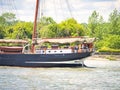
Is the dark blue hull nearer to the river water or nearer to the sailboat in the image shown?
the sailboat

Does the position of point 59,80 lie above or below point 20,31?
below

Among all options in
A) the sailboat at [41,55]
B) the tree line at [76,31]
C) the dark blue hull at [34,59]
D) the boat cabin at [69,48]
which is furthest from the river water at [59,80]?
the tree line at [76,31]

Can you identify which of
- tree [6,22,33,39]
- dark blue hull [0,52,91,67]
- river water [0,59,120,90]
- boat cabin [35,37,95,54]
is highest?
tree [6,22,33,39]

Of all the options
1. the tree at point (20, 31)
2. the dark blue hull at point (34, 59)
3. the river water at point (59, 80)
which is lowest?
the river water at point (59, 80)

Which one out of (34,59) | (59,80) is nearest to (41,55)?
(34,59)

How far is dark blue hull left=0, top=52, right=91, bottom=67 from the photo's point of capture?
323 feet

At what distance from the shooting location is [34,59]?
98.6 meters

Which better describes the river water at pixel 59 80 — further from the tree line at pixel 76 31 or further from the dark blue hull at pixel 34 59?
the tree line at pixel 76 31

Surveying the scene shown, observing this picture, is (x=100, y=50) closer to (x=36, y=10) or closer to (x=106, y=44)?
(x=106, y=44)

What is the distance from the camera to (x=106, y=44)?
550ft

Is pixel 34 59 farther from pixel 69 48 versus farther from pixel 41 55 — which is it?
pixel 69 48

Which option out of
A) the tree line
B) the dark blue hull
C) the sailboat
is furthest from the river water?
the tree line

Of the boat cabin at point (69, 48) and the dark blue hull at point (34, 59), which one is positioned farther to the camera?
the boat cabin at point (69, 48)

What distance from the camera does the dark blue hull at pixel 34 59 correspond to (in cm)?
9850
